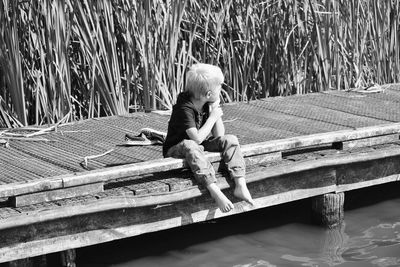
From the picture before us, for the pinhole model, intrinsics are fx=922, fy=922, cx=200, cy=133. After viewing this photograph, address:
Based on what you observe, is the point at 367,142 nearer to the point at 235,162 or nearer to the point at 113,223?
the point at 235,162

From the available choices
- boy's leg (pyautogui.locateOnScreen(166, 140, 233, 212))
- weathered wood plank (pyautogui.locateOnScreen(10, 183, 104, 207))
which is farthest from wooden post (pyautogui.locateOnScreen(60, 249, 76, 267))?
boy's leg (pyautogui.locateOnScreen(166, 140, 233, 212))

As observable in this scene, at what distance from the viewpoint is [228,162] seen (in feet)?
14.8

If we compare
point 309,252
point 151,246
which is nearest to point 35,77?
point 151,246

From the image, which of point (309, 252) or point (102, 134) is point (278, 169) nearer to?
point (309, 252)

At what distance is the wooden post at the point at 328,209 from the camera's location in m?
5.18

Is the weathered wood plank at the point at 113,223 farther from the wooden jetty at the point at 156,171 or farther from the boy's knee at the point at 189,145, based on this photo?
the boy's knee at the point at 189,145

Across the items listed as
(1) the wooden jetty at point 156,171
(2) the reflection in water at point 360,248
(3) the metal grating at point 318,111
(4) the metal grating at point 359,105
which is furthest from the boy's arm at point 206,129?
(4) the metal grating at point 359,105

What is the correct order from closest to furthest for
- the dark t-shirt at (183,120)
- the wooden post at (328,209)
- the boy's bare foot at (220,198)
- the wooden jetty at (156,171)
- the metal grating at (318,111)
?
the wooden jetty at (156,171) < the boy's bare foot at (220,198) < the dark t-shirt at (183,120) < the wooden post at (328,209) < the metal grating at (318,111)

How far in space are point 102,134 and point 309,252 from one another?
144cm

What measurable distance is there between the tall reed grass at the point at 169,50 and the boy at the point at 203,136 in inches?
50.4

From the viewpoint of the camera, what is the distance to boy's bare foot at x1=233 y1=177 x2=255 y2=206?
4477mm

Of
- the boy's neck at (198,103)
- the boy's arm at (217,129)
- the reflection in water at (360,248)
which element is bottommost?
the reflection in water at (360,248)

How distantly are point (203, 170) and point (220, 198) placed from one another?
0.16m

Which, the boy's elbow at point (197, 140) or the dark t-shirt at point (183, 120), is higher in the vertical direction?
the dark t-shirt at point (183, 120)
